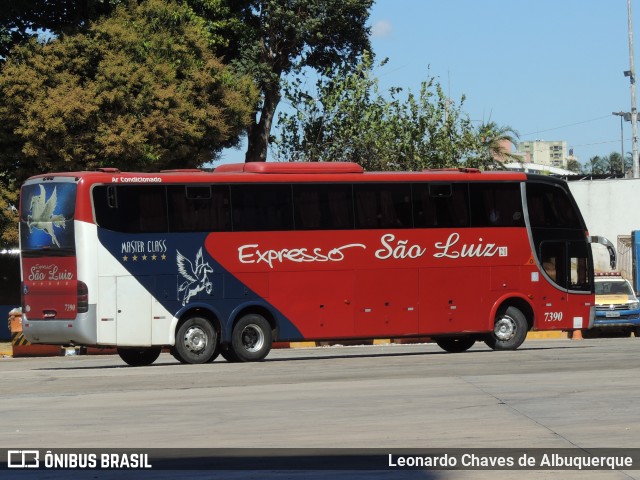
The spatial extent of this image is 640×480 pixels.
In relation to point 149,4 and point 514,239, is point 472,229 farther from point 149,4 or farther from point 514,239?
point 149,4

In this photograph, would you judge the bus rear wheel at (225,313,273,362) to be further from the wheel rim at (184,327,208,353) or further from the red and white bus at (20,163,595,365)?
the wheel rim at (184,327,208,353)

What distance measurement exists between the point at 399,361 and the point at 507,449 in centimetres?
1363

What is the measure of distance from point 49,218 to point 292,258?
5.08 meters

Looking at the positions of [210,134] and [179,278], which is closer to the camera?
[179,278]

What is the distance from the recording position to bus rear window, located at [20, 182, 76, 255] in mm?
25062

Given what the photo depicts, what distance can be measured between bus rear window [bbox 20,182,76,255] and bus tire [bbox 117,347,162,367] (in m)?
3.18

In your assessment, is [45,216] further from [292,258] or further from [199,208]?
[292,258]

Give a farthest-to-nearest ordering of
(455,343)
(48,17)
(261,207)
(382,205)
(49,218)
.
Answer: (48,17), (455,343), (382,205), (261,207), (49,218)

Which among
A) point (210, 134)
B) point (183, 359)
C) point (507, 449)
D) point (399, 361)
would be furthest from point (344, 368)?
point (210, 134)

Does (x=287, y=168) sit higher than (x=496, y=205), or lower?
higher

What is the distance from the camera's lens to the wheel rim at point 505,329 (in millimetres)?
29453

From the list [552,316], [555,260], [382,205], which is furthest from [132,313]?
[555,260]

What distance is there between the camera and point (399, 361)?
25.8 metres

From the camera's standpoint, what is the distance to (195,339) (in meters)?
26.4
